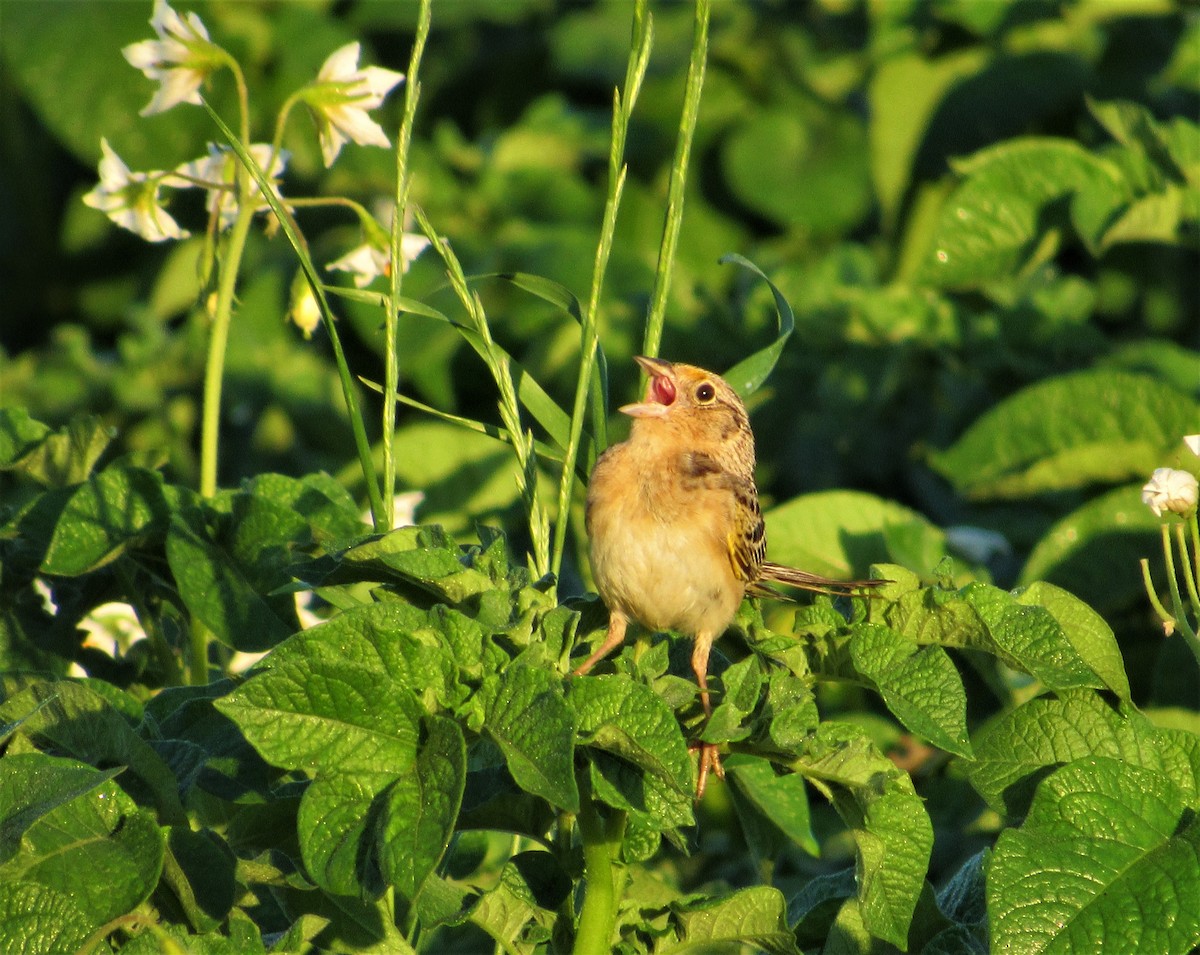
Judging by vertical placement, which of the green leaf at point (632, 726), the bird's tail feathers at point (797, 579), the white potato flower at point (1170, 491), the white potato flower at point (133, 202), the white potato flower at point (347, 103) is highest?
the white potato flower at point (347, 103)

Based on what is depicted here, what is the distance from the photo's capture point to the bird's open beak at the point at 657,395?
2.58m

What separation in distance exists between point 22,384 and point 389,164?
167 centimetres

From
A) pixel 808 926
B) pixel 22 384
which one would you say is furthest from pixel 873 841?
pixel 22 384

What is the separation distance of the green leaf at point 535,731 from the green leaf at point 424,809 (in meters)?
0.05

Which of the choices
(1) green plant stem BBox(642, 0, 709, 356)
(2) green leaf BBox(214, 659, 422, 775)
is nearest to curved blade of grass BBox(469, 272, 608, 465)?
(1) green plant stem BBox(642, 0, 709, 356)

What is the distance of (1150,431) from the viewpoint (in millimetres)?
3551

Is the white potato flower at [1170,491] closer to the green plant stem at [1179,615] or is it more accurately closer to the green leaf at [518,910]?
the green plant stem at [1179,615]

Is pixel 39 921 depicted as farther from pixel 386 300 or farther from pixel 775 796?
pixel 775 796

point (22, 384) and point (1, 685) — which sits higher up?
point (1, 685)

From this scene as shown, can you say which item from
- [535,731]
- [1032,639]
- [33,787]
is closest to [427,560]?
[535,731]

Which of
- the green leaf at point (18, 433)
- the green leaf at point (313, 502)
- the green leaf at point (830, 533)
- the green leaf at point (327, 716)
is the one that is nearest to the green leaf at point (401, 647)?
the green leaf at point (327, 716)

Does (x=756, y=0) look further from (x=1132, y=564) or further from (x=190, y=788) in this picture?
(x=190, y=788)

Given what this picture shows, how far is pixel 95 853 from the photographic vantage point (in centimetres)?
176

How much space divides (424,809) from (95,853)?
41cm
